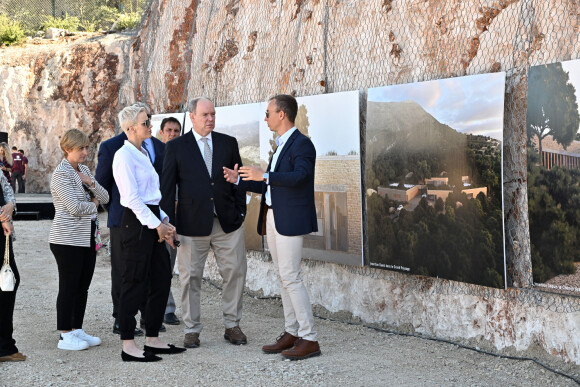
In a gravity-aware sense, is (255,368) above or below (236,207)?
below

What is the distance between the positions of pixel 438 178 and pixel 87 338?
121 inches

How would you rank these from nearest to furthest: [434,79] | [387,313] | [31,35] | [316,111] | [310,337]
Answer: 1. [310,337]
2. [434,79]
3. [387,313]
4. [316,111]
5. [31,35]

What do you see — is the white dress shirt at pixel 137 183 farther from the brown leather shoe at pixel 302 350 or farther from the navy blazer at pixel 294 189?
the brown leather shoe at pixel 302 350

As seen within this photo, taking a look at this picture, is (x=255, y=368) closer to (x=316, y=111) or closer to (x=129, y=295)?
(x=129, y=295)

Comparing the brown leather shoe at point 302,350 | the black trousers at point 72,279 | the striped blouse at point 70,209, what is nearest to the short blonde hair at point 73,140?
the striped blouse at point 70,209

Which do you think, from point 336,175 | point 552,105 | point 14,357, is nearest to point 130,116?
point 14,357

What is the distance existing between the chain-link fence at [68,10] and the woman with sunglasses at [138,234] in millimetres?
21489

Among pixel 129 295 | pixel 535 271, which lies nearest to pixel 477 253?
pixel 535 271

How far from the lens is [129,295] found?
199 inches

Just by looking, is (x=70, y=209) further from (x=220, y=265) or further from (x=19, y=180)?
(x=19, y=180)

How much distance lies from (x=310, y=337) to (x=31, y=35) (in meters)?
21.9

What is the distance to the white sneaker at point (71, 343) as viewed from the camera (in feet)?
18.0

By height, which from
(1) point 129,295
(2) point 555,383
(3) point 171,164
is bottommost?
(2) point 555,383

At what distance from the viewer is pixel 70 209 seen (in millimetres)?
5301
